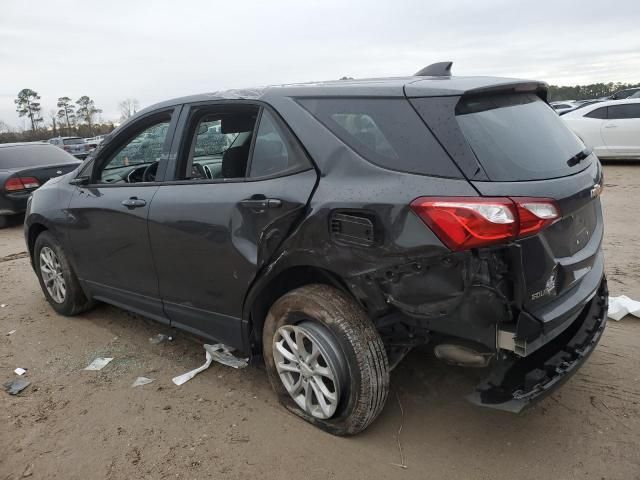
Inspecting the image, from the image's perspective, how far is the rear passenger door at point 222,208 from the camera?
8.70 feet

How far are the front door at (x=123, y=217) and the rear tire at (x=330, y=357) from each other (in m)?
1.15

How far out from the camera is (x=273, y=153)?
2.74 meters

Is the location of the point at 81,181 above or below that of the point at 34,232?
above

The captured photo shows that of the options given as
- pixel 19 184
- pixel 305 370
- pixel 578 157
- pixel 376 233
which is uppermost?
pixel 578 157

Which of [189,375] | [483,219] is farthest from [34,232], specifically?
[483,219]

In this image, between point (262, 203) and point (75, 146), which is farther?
point (75, 146)

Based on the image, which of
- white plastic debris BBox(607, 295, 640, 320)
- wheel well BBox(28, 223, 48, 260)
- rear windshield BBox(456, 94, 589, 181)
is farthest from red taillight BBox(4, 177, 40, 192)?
white plastic debris BBox(607, 295, 640, 320)

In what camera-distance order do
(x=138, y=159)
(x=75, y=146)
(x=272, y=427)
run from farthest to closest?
1. (x=75, y=146)
2. (x=138, y=159)
3. (x=272, y=427)

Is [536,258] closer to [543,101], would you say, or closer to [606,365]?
[543,101]

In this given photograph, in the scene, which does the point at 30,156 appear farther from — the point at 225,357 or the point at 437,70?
the point at 437,70

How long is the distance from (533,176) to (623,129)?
36.5ft

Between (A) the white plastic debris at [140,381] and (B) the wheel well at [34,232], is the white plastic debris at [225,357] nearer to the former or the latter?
(A) the white plastic debris at [140,381]

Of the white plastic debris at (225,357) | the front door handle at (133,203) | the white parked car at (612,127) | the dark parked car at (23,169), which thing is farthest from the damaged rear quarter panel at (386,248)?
the white parked car at (612,127)

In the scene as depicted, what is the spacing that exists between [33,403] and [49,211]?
1.69 metres
